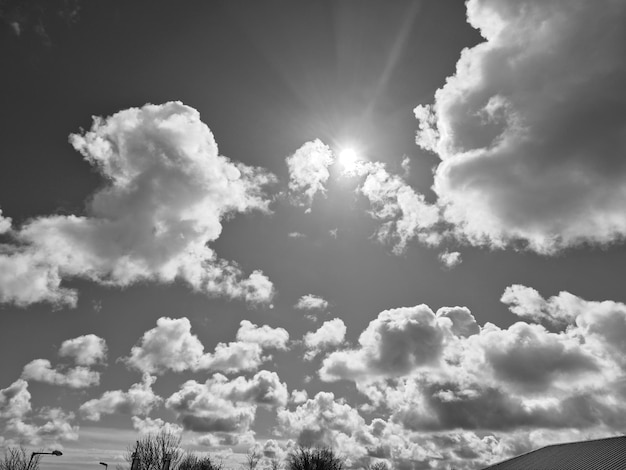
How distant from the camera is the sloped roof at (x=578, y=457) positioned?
130 feet

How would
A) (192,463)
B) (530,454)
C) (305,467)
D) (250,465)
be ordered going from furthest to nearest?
(250,465), (305,467), (192,463), (530,454)

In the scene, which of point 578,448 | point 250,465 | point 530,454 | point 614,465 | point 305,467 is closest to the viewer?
point 614,465

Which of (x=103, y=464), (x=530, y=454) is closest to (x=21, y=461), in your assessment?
(x=103, y=464)

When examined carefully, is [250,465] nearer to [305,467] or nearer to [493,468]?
[305,467]

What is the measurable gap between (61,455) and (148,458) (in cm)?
2102

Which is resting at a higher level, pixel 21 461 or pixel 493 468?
pixel 21 461

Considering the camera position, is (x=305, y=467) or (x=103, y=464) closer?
(x=103, y=464)

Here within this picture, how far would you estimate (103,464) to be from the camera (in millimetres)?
42406

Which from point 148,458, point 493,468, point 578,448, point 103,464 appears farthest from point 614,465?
point 148,458

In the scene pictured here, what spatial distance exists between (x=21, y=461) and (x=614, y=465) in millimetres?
60803

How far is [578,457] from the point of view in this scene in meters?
44.5

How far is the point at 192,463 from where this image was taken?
75.0m

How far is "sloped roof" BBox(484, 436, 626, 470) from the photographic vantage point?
130 feet

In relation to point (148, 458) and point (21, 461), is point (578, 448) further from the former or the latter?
point (21, 461)
